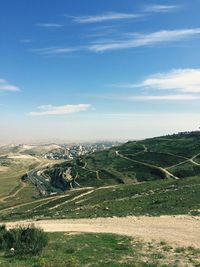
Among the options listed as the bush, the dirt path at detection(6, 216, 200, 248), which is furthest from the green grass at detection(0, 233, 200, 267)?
the dirt path at detection(6, 216, 200, 248)

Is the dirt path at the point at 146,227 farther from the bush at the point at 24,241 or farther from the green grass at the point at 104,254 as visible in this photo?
the bush at the point at 24,241

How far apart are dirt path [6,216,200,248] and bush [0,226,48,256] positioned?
8028mm

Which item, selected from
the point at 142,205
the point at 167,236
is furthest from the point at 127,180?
the point at 167,236

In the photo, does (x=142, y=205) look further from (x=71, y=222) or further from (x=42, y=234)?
(x=42, y=234)

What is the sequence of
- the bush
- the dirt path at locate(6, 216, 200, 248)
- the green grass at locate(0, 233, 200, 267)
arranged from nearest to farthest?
1. the green grass at locate(0, 233, 200, 267)
2. the bush
3. the dirt path at locate(6, 216, 200, 248)

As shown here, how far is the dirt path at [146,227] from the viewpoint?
111ft

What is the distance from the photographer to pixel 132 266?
84.0ft

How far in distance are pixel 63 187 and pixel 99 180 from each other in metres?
26.3

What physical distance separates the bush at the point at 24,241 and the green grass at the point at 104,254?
0.60 m

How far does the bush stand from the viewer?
95.1 feet

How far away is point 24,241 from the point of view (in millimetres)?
30469

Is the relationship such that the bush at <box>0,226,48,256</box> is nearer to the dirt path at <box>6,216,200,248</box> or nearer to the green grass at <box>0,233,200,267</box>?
the green grass at <box>0,233,200,267</box>

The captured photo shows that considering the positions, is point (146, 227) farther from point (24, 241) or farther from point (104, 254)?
point (24, 241)

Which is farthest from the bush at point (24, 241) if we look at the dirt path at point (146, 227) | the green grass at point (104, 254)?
the dirt path at point (146, 227)
